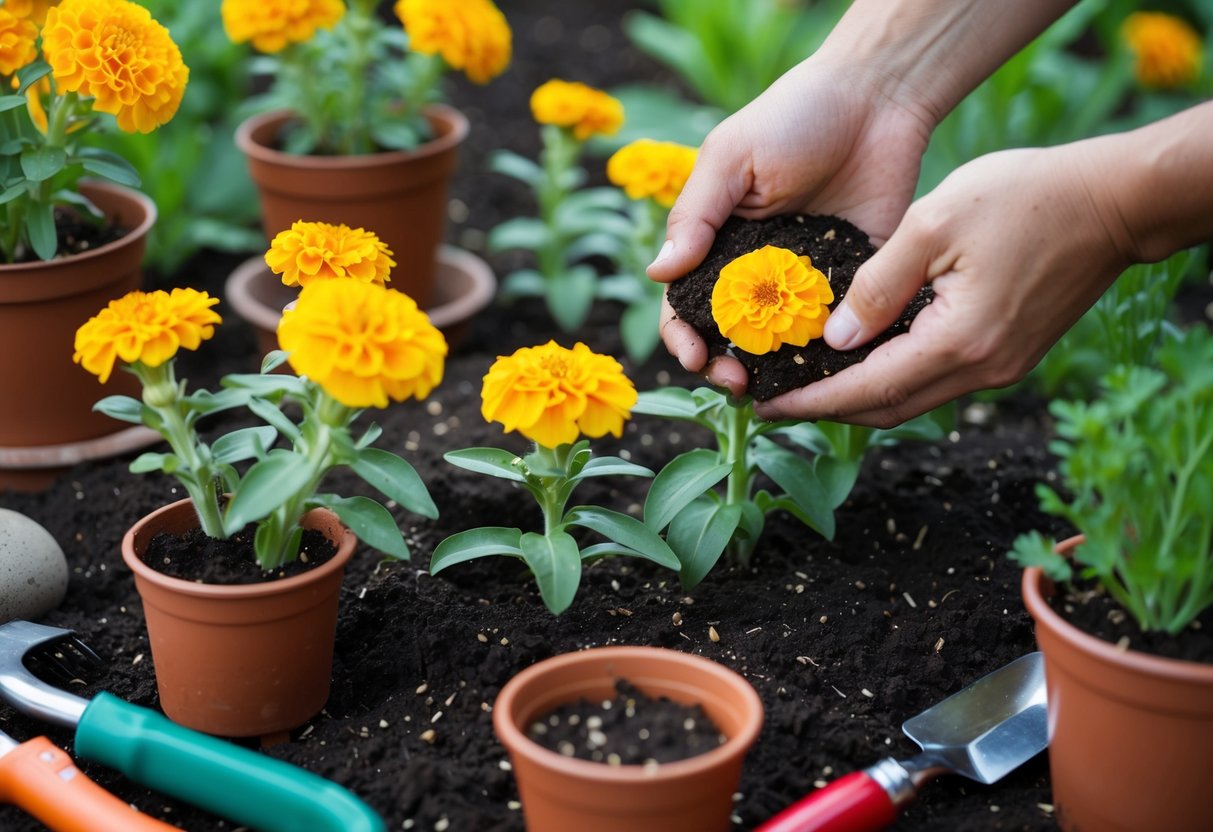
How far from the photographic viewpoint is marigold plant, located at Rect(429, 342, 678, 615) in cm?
176

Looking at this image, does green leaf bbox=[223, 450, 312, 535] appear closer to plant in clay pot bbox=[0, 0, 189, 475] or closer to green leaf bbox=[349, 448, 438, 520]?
green leaf bbox=[349, 448, 438, 520]

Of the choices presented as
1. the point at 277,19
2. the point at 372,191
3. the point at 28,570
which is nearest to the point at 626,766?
the point at 28,570

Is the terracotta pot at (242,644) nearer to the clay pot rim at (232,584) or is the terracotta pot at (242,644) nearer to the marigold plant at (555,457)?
the clay pot rim at (232,584)

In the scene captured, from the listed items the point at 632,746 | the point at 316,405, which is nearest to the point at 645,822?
the point at 632,746

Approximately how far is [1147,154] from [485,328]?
2141mm

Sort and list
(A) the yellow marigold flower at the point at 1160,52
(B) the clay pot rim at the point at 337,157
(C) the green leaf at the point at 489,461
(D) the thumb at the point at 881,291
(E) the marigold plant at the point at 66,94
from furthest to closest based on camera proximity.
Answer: (A) the yellow marigold flower at the point at 1160,52 → (B) the clay pot rim at the point at 337,157 → (E) the marigold plant at the point at 66,94 → (C) the green leaf at the point at 489,461 → (D) the thumb at the point at 881,291

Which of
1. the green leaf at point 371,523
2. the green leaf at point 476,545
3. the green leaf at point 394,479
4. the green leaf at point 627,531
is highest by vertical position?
the green leaf at point 394,479

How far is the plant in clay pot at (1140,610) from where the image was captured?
1.51 metres

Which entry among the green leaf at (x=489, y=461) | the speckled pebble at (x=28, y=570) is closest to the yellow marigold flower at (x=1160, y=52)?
the green leaf at (x=489, y=461)

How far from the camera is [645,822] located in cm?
150

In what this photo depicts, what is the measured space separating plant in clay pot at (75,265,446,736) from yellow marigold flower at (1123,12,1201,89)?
11.5ft

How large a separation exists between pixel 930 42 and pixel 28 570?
1950mm

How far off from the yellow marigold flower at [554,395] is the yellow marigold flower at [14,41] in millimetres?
1229

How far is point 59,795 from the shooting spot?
5.47 ft
